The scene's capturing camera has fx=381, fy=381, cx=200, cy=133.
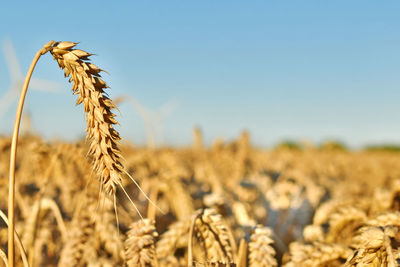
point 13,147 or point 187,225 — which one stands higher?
point 13,147

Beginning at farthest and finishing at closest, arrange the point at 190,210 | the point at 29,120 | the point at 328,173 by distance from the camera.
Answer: the point at 29,120 < the point at 328,173 < the point at 190,210

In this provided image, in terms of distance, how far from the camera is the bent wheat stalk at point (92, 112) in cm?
97

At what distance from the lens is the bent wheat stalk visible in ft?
3.19

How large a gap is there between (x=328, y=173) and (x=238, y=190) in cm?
424

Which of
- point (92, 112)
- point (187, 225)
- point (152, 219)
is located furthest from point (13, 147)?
point (187, 225)

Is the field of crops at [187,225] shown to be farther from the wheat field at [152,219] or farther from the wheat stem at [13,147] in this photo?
the wheat stem at [13,147]

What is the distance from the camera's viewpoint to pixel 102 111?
0.97 metres

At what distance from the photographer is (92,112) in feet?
3.21

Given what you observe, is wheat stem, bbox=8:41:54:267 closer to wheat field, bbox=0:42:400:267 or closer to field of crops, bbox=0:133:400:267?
wheat field, bbox=0:42:400:267

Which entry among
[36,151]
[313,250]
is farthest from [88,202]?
[313,250]

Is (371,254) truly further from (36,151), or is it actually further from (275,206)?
(275,206)

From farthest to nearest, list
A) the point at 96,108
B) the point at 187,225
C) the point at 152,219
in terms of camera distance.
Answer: the point at 187,225 < the point at 152,219 < the point at 96,108

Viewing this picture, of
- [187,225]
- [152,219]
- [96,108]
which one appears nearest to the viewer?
[96,108]

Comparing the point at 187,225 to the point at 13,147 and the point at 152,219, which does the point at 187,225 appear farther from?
the point at 13,147
